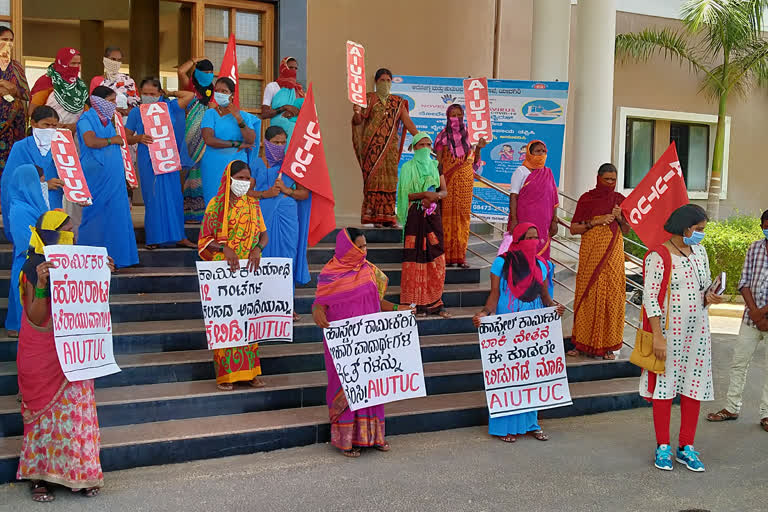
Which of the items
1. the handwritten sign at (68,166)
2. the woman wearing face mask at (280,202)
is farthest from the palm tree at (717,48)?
the handwritten sign at (68,166)

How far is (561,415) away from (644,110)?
11.0m

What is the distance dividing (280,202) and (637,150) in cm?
1136

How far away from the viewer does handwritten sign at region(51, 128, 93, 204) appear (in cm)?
649

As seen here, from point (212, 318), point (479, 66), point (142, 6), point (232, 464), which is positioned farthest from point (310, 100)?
point (142, 6)

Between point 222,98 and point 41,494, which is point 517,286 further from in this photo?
point 41,494

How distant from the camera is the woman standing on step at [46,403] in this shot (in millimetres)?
5160

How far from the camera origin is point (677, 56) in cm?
1717

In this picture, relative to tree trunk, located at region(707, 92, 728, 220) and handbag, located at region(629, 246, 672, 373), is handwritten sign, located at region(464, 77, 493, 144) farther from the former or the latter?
tree trunk, located at region(707, 92, 728, 220)

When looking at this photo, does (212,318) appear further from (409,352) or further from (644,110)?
(644,110)

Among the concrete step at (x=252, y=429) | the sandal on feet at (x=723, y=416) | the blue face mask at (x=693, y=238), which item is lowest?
the sandal on feet at (x=723, y=416)

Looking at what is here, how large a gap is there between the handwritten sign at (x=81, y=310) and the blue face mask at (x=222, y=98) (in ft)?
9.67

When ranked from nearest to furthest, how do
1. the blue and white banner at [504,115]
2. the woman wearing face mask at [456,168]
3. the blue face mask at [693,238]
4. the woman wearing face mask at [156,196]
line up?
the blue face mask at [693,238]
the woman wearing face mask at [156,196]
the woman wearing face mask at [456,168]
the blue and white banner at [504,115]

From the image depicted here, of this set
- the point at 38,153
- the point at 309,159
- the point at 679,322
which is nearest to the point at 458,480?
the point at 679,322

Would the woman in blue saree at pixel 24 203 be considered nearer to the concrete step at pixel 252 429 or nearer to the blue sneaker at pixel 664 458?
the concrete step at pixel 252 429
